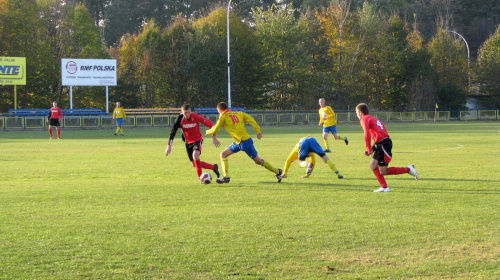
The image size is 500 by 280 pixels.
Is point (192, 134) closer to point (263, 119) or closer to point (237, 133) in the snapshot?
point (237, 133)

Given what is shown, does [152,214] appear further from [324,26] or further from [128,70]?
[324,26]

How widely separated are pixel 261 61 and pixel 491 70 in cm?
2729

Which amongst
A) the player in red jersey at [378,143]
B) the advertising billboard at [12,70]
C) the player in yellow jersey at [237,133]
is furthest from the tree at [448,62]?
the player in red jersey at [378,143]

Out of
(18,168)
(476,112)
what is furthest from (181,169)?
(476,112)

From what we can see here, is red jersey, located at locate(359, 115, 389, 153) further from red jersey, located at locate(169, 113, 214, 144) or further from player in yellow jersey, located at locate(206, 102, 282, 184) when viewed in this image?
red jersey, located at locate(169, 113, 214, 144)

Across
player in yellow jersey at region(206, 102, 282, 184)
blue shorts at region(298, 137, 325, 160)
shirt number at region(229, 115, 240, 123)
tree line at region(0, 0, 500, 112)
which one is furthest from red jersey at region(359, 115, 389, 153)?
tree line at region(0, 0, 500, 112)

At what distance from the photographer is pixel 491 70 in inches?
2655

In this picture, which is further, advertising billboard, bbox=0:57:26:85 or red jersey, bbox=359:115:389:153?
advertising billboard, bbox=0:57:26:85

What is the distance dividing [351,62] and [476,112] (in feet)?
47.4

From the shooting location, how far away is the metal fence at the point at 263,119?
45500mm

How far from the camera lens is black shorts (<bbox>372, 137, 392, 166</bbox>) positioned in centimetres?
1099

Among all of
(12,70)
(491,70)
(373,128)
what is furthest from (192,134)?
(491,70)

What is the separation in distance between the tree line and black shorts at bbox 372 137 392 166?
46.4 meters

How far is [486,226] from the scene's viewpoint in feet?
25.7
